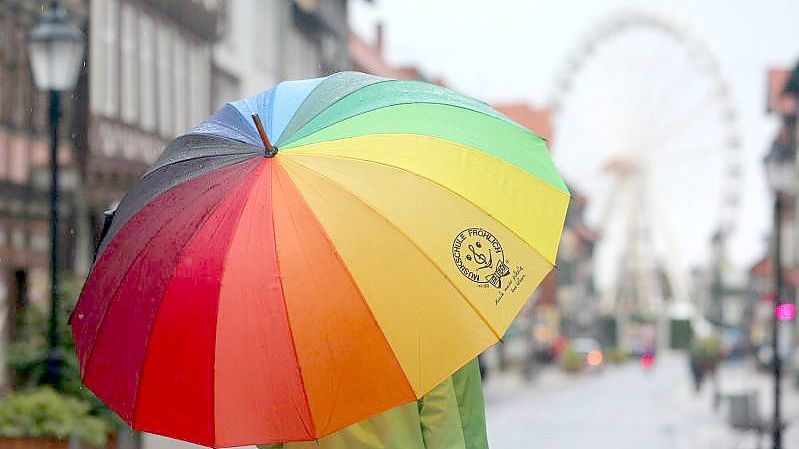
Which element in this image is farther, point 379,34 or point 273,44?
point 379,34

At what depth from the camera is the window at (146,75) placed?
72.6 ft

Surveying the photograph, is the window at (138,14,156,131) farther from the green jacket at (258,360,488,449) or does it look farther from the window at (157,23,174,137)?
the green jacket at (258,360,488,449)

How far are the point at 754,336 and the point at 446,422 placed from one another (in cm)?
8124

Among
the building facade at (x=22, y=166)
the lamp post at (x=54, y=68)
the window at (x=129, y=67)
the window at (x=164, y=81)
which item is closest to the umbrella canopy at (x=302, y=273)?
the lamp post at (x=54, y=68)

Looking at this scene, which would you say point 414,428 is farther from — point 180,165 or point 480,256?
point 180,165

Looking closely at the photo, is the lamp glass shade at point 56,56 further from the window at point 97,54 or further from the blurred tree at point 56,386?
the window at point 97,54

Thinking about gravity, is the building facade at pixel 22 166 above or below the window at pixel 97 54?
below

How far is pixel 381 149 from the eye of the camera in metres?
4.13

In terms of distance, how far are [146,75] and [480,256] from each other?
1883cm

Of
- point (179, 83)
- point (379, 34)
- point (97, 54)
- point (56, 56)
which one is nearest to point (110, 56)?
point (97, 54)

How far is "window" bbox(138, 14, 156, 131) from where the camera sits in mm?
22141

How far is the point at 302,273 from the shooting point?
12.4ft

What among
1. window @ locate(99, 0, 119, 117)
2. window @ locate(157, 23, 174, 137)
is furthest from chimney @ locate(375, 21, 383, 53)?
window @ locate(99, 0, 119, 117)

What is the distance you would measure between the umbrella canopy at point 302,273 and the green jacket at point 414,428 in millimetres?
160
